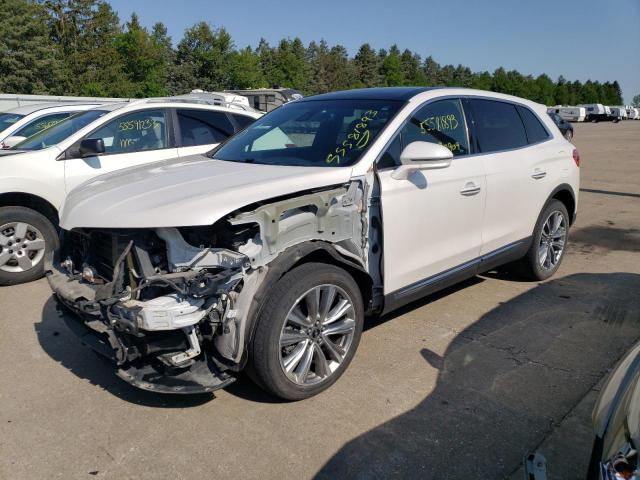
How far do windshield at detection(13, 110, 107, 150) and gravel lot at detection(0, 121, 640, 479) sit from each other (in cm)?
217

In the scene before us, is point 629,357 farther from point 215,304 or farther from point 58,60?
point 58,60

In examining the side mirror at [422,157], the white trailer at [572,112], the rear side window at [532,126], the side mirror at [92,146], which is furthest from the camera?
the white trailer at [572,112]

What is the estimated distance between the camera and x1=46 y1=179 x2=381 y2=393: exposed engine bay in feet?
9.24

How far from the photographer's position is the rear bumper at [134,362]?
2.88 metres

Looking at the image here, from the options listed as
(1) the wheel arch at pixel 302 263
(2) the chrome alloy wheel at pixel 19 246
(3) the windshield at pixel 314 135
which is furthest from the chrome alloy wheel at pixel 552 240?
(2) the chrome alloy wheel at pixel 19 246

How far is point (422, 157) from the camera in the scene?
3.52m

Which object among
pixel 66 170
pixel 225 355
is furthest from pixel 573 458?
pixel 66 170

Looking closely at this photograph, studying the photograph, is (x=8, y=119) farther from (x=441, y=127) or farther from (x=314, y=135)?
(x=441, y=127)

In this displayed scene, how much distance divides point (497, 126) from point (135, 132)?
4.06 metres

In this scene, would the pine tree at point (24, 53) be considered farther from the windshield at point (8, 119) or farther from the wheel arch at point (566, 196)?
the wheel arch at point (566, 196)

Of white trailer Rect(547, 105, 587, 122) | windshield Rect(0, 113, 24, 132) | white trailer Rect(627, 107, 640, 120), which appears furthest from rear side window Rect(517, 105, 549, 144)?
white trailer Rect(627, 107, 640, 120)

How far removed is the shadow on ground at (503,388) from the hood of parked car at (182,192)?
56.3 inches

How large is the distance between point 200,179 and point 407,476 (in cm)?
207

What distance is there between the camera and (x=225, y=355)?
2.97m
